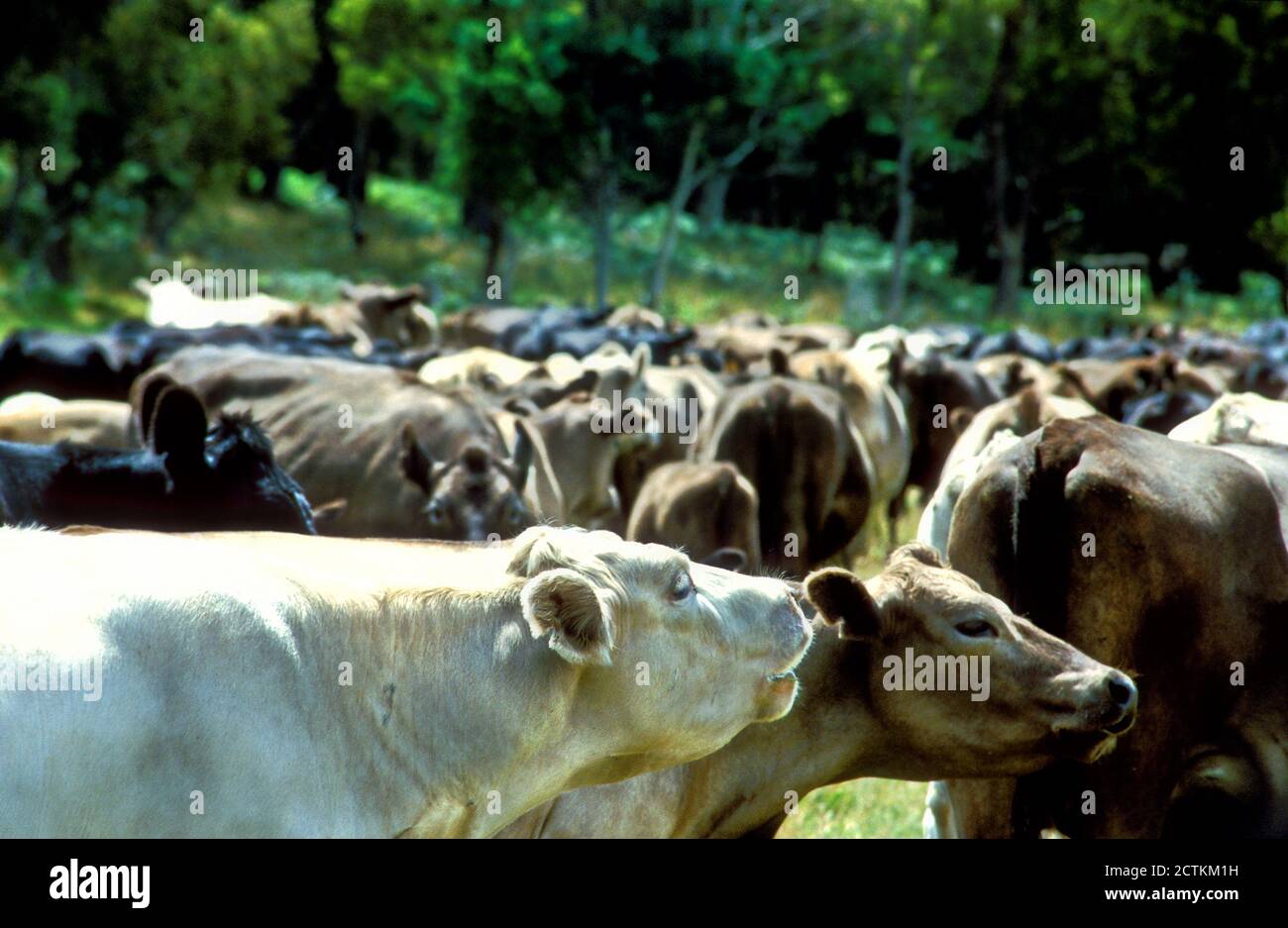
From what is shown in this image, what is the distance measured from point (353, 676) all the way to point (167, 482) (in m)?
3.26

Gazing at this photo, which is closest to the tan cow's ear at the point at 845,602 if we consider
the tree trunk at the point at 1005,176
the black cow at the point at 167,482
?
the black cow at the point at 167,482

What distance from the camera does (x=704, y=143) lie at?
4472 centimetres

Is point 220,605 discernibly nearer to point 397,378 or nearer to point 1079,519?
point 1079,519

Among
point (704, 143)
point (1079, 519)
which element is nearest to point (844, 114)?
point (704, 143)

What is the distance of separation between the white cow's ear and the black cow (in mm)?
3175

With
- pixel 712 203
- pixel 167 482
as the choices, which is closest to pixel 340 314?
pixel 167 482

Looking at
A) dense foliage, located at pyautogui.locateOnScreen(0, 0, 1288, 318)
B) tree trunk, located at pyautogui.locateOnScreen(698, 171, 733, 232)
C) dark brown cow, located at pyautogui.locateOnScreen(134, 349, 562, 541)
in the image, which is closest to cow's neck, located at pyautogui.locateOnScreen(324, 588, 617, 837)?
dark brown cow, located at pyautogui.locateOnScreen(134, 349, 562, 541)

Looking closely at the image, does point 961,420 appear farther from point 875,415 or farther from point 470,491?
point 470,491

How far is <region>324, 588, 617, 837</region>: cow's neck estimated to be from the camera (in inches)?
151

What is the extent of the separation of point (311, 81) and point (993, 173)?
2437 cm

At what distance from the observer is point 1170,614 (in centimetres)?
517

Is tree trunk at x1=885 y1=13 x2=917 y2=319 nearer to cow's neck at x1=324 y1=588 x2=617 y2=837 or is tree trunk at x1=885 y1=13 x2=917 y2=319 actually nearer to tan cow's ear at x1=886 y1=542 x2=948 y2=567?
tan cow's ear at x1=886 y1=542 x2=948 y2=567
